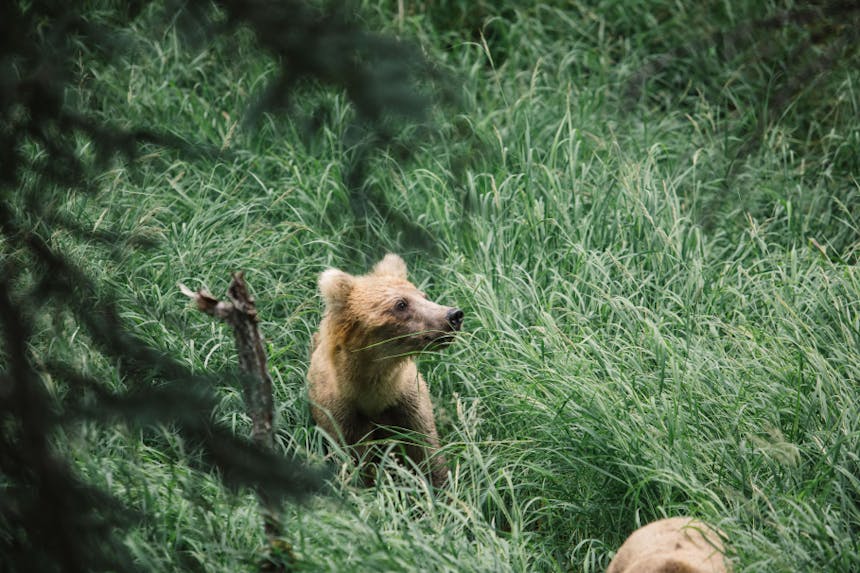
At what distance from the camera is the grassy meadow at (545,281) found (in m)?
3.29

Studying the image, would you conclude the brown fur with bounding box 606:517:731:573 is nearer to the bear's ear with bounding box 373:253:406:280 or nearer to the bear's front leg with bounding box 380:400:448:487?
the bear's front leg with bounding box 380:400:448:487

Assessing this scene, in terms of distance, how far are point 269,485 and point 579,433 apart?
2289 mm

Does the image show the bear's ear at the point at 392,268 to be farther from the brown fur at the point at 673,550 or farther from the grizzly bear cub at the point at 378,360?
the brown fur at the point at 673,550

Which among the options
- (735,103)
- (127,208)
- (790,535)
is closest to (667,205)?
(735,103)

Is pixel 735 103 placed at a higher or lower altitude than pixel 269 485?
lower

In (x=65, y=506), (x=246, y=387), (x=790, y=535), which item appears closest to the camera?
(x=65, y=506)

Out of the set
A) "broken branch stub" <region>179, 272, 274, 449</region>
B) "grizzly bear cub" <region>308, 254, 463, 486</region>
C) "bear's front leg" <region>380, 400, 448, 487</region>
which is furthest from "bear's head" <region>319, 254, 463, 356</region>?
"broken branch stub" <region>179, 272, 274, 449</region>

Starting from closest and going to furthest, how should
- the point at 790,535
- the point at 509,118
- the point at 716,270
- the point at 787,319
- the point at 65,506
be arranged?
the point at 65,506 → the point at 790,535 → the point at 787,319 → the point at 716,270 → the point at 509,118

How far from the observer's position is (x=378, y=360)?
14.2 ft

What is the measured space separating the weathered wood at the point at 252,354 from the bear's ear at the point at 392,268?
1.72 metres

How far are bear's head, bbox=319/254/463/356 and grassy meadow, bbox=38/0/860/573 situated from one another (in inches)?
11.7

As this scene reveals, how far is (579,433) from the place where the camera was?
3.91 m

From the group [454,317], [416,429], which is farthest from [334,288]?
[416,429]

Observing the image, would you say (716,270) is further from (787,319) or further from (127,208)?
(127,208)
